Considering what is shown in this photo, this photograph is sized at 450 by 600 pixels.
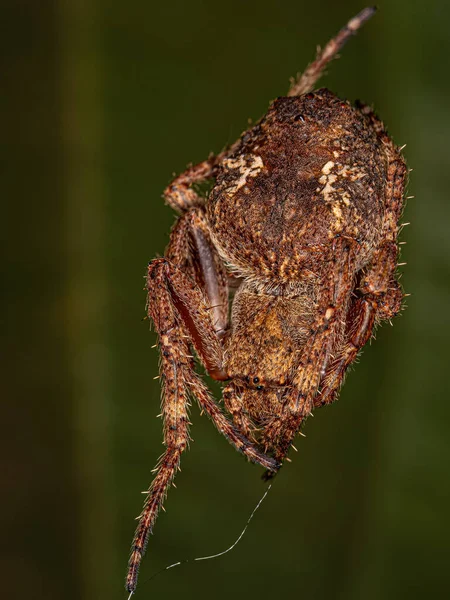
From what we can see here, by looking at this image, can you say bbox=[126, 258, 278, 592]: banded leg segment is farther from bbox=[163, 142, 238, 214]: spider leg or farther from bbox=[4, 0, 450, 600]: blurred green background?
bbox=[4, 0, 450, 600]: blurred green background

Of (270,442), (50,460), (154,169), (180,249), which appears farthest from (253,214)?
(50,460)

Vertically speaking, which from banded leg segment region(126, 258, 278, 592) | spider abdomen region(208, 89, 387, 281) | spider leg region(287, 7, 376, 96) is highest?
spider leg region(287, 7, 376, 96)

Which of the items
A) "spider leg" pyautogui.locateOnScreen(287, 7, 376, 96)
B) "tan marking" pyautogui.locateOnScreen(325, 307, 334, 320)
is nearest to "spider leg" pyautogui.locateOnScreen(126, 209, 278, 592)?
"tan marking" pyautogui.locateOnScreen(325, 307, 334, 320)

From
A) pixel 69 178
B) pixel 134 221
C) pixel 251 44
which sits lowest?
pixel 134 221

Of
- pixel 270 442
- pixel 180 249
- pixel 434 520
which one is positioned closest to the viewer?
pixel 270 442

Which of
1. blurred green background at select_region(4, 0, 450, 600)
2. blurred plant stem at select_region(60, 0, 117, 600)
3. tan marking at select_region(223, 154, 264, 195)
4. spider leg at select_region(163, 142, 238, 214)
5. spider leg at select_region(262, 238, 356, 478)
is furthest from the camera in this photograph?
blurred plant stem at select_region(60, 0, 117, 600)

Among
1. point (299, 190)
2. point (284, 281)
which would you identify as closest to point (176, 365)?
point (284, 281)

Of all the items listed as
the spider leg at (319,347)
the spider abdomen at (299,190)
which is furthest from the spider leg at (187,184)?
the spider leg at (319,347)

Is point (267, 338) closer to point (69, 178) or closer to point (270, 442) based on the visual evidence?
point (270, 442)

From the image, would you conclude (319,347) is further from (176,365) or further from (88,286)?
(88,286)
